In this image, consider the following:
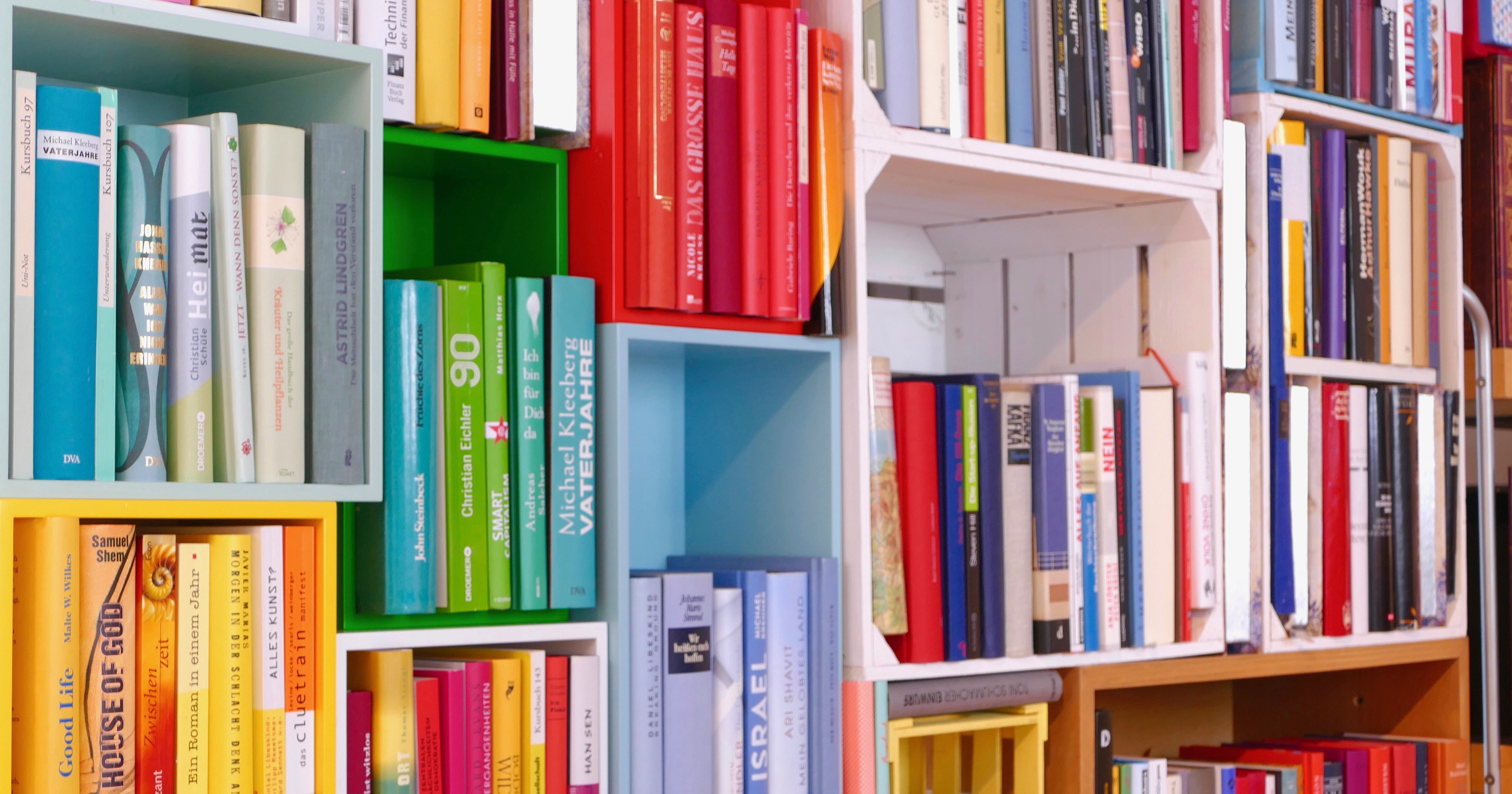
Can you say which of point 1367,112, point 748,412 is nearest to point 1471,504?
point 1367,112

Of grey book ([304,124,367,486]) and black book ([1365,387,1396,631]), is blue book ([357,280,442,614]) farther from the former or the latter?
black book ([1365,387,1396,631])

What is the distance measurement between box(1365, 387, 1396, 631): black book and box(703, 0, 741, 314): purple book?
1.03m

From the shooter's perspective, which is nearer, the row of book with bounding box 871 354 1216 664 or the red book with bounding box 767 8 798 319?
the red book with bounding box 767 8 798 319

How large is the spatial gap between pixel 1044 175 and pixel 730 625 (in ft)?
2.11

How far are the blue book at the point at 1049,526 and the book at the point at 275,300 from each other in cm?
86

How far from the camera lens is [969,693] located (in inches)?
72.5

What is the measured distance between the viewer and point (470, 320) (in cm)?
151

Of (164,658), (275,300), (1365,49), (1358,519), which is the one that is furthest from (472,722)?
(1365,49)

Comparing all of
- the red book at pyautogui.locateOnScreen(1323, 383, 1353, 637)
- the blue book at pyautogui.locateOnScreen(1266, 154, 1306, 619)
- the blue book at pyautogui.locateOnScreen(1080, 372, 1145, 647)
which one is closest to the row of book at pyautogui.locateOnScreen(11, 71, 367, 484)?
the blue book at pyautogui.locateOnScreen(1080, 372, 1145, 647)

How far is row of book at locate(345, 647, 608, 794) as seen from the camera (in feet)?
4.70

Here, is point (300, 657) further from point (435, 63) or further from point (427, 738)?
point (435, 63)

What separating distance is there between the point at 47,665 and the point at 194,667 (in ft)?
0.38

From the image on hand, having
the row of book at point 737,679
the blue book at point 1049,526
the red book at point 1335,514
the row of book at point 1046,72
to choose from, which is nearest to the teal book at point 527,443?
the row of book at point 737,679

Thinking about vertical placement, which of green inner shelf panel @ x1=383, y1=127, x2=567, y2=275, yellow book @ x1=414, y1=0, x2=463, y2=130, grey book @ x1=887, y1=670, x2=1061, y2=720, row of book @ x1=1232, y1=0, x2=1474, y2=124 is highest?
row of book @ x1=1232, y1=0, x2=1474, y2=124
